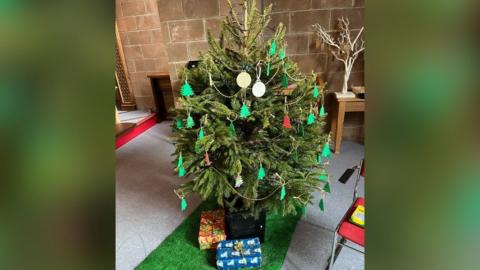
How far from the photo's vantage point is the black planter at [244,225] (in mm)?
1688

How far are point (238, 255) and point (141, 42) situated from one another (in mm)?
3604

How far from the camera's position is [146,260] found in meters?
1.71

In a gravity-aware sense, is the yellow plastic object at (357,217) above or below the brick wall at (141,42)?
→ below

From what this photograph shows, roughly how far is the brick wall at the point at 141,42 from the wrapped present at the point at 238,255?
10.6 ft

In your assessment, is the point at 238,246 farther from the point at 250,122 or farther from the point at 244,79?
the point at 244,79

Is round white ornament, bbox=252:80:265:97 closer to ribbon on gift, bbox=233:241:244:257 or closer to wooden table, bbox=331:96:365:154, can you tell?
ribbon on gift, bbox=233:241:244:257

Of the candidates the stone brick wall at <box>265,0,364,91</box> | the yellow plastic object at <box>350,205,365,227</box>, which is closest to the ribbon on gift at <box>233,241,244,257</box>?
the yellow plastic object at <box>350,205,365,227</box>

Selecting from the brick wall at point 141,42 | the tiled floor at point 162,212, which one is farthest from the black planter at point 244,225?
the brick wall at point 141,42

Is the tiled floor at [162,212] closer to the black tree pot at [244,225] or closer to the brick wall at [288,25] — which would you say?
the black tree pot at [244,225]

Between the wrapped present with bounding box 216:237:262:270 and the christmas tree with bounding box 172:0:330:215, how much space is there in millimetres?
256

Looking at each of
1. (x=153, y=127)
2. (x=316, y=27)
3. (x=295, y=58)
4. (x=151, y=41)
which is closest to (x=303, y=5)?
(x=316, y=27)

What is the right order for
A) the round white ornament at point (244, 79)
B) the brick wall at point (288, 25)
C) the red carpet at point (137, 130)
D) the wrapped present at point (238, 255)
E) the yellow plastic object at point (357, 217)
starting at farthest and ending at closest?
1. the red carpet at point (137, 130)
2. the brick wall at point (288, 25)
3. the wrapped present at point (238, 255)
4. the yellow plastic object at point (357, 217)
5. the round white ornament at point (244, 79)

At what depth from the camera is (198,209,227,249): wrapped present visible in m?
1.74
